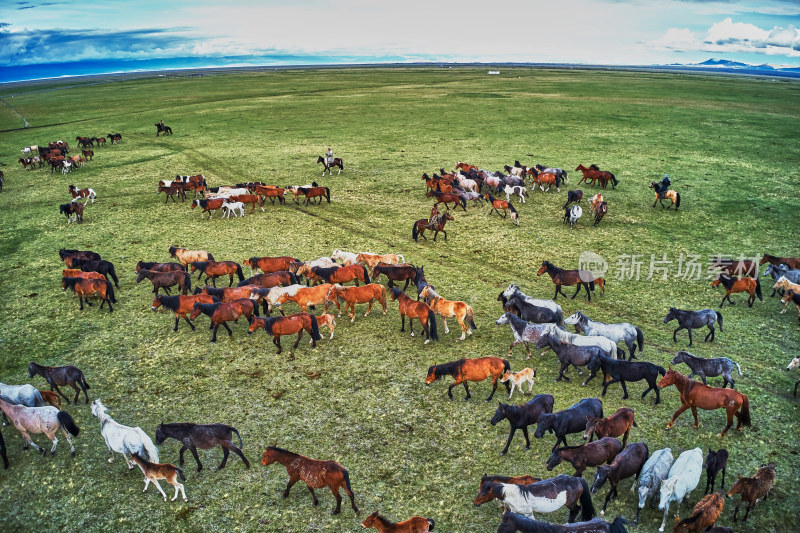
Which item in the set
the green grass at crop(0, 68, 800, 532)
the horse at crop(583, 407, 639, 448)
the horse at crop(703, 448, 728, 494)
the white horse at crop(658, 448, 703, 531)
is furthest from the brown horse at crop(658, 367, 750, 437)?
the white horse at crop(658, 448, 703, 531)

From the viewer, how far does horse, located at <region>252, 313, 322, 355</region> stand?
427 inches

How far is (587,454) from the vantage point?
7.21 m

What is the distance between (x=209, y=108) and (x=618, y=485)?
60.4 m

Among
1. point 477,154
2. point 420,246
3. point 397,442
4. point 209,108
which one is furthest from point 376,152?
point 209,108

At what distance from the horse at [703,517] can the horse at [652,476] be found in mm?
594

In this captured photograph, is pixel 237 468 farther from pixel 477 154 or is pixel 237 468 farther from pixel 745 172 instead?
pixel 745 172

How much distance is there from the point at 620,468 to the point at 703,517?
1.09 m

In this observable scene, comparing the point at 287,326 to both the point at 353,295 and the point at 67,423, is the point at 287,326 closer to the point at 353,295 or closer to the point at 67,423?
the point at 353,295

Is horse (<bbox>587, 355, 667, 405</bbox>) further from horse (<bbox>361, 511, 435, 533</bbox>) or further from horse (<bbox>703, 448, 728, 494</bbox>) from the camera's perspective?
horse (<bbox>361, 511, 435, 533</bbox>)

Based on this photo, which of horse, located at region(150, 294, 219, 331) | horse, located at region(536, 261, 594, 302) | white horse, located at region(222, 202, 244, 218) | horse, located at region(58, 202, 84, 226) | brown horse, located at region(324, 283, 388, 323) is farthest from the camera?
white horse, located at region(222, 202, 244, 218)

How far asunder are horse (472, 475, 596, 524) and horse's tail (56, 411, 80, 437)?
6.59 meters

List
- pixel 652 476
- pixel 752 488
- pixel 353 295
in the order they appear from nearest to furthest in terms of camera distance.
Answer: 1. pixel 752 488
2. pixel 652 476
3. pixel 353 295

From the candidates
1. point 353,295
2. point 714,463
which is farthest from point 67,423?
point 714,463

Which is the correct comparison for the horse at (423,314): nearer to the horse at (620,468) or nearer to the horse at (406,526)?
the horse at (620,468)
